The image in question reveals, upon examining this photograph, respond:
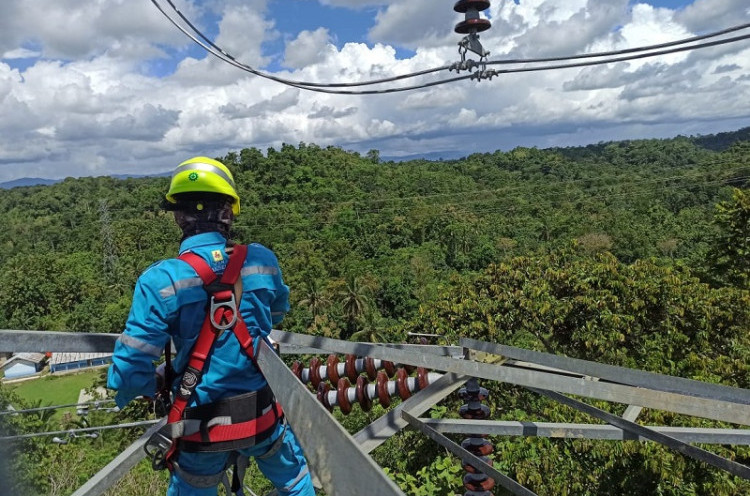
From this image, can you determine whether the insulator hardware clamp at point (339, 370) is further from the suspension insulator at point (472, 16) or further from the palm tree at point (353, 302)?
the palm tree at point (353, 302)

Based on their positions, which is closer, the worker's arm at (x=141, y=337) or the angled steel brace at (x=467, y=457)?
the worker's arm at (x=141, y=337)

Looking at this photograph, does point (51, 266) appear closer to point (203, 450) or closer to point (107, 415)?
point (107, 415)

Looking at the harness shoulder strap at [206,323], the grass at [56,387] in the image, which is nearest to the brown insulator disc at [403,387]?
the harness shoulder strap at [206,323]

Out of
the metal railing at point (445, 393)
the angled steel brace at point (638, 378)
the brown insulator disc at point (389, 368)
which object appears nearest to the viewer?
the metal railing at point (445, 393)

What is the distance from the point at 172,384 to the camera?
7.62 feet

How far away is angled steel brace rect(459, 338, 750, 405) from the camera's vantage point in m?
2.01

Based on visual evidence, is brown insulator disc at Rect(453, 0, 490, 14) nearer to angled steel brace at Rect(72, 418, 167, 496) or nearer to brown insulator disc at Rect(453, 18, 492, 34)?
brown insulator disc at Rect(453, 18, 492, 34)

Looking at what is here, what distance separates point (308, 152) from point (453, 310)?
80.6 metres

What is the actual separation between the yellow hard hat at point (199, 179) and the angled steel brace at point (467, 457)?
4.61 ft

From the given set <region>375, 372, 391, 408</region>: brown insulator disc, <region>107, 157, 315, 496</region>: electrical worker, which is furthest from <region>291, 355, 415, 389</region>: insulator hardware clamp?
<region>107, 157, 315, 496</region>: electrical worker

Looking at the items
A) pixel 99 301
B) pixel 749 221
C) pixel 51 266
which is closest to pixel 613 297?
pixel 749 221

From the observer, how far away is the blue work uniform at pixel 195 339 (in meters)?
2.08

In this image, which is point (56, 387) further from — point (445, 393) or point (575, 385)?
point (575, 385)

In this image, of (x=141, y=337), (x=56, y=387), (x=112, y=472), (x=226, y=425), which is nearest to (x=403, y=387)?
(x=226, y=425)
